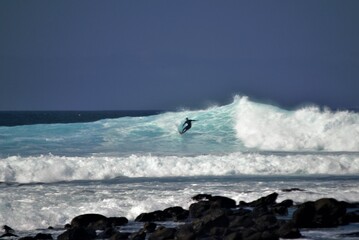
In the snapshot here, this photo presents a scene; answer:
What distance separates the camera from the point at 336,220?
17094 mm

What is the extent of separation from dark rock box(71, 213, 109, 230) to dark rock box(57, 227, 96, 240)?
1.19 m

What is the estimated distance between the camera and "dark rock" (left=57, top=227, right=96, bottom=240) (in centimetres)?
1569

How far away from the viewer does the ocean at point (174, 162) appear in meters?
20.3

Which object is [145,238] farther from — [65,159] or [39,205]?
[65,159]

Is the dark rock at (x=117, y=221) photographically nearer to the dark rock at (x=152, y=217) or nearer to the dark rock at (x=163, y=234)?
the dark rock at (x=152, y=217)

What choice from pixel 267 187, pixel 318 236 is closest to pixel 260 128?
pixel 267 187

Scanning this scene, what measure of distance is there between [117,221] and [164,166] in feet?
37.9

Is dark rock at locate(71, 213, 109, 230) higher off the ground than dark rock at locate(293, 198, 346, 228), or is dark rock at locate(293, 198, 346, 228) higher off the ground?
dark rock at locate(293, 198, 346, 228)

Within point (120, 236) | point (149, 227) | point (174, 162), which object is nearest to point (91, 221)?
point (149, 227)

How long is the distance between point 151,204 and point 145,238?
14.6ft

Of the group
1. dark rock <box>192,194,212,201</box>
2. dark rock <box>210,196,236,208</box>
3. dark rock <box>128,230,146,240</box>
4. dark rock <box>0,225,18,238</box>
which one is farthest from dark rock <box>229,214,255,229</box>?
dark rock <box>0,225,18,238</box>

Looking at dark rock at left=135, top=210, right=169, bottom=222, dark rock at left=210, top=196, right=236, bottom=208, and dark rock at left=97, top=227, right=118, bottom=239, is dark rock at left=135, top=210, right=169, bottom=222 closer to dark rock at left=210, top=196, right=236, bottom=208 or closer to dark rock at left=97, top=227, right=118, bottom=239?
dark rock at left=210, top=196, right=236, bottom=208

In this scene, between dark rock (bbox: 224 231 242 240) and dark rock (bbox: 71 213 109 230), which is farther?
dark rock (bbox: 71 213 109 230)

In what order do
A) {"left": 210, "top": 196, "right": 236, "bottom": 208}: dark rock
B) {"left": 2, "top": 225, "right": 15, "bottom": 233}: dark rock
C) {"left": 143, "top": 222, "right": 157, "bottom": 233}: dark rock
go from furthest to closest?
1. {"left": 210, "top": 196, "right": 236, "bottom": 208}: dark rock
2. {"left": 2, "top": 225, "right": 15, "bottom": 233}: dark rock
3. {"left": 143, "top": 222, "right": 157, "bottom": 233}: dark rock
